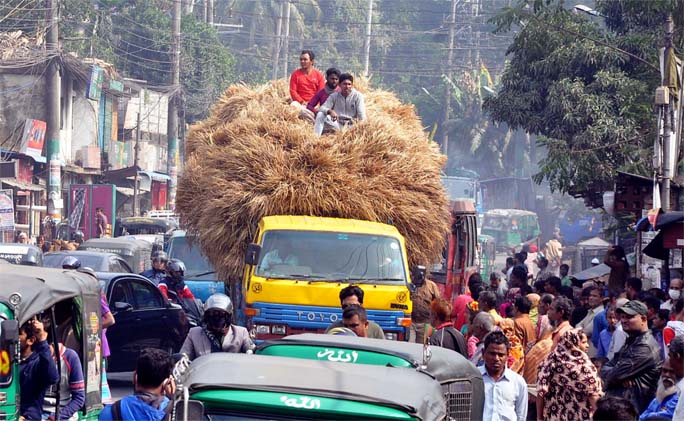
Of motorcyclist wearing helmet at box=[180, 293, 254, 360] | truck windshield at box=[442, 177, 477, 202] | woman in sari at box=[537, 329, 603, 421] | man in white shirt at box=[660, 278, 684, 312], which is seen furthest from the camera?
truck windshield at box=[442, 177, 477, 202]

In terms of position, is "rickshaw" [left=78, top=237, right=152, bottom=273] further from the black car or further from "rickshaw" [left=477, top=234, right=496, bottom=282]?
"rickshaw" [left=477, top=234, right=496, bottom=282]

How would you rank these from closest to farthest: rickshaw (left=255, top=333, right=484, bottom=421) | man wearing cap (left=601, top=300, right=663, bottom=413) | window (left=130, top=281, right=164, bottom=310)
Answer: rickshaw (left=255, top=333, right=484, bottom=421), man wearing cap (left=601, top=300, right=663, bottom=413), window (left=130, top=281, right=164, bottom=310)

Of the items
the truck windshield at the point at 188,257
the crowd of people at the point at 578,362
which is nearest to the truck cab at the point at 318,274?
the crowd of people at the point at 578,362

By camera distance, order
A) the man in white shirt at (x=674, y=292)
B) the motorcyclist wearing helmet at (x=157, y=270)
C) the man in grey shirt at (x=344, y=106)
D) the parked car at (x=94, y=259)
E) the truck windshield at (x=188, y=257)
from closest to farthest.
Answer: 1. the man in white shirt at (x=674, y=292)
2. the man in grey shirt at (x=344, y=106)
3. the motorcyclist wearing helmet at (x=157, y=270)
4. the parked car at (x=94, y=259)
5. the truck windshield at (x=188, y=257)

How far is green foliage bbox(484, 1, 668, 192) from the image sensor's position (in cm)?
2291

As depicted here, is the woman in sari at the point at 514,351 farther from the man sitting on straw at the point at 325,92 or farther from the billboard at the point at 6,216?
the billboard at the point at 6,216

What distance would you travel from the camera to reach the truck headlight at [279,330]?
1294cm

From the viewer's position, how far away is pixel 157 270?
17938mm

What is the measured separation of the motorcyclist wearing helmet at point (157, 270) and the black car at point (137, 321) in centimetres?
213

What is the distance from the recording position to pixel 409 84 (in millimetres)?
71938

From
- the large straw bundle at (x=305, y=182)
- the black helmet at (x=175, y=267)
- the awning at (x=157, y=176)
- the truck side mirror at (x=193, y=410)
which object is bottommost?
the black helmet at (x=175, y=267)

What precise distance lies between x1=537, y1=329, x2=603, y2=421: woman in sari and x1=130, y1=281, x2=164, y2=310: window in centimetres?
763

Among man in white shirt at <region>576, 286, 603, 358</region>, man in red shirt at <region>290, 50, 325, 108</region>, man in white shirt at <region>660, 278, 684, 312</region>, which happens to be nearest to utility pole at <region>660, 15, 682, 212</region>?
man in white shirt at <region>660, 278, 684, 312</region>

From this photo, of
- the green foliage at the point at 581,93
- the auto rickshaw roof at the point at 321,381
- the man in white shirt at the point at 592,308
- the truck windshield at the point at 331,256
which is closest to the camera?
the auto rickshaw roof at the point at 321,381
